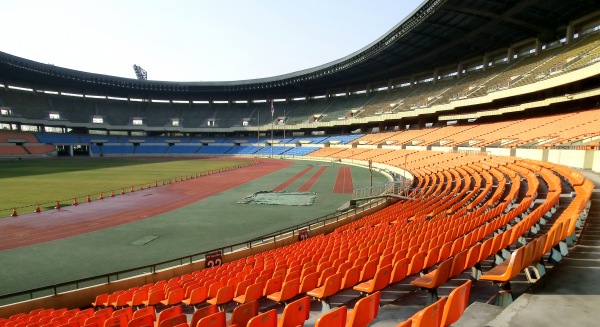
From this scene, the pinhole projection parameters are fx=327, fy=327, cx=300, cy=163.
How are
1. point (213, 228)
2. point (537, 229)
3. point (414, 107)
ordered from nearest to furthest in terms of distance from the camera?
1. point (537, 229)
2. point (213, 228)
3. point (414, 107)

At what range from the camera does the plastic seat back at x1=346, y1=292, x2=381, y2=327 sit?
3.61 meters

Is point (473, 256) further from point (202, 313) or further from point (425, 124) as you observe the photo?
point (425, 124)

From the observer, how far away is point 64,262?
13.0m

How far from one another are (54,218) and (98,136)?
248ft

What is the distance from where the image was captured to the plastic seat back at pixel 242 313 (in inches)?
174

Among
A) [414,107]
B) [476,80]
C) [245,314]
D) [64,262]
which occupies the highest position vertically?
[476,80]

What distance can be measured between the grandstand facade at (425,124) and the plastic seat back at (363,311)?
151cm

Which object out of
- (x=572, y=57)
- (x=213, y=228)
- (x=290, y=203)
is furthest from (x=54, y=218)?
(x=572, y=57)

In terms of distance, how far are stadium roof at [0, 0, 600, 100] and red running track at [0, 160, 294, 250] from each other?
3413cm

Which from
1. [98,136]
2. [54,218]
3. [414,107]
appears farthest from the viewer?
[98,136]

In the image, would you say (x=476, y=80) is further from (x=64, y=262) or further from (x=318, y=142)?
(x=64, y=262)

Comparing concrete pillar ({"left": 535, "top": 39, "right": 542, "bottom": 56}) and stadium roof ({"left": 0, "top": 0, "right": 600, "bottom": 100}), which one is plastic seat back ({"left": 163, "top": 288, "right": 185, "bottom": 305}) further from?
concrete pillar ({"left": 535, "top": 39, "right": 542, "bottom": 56})

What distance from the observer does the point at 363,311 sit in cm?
374

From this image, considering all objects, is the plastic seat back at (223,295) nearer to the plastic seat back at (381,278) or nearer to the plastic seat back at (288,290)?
the plastic seat back at (288,290)
